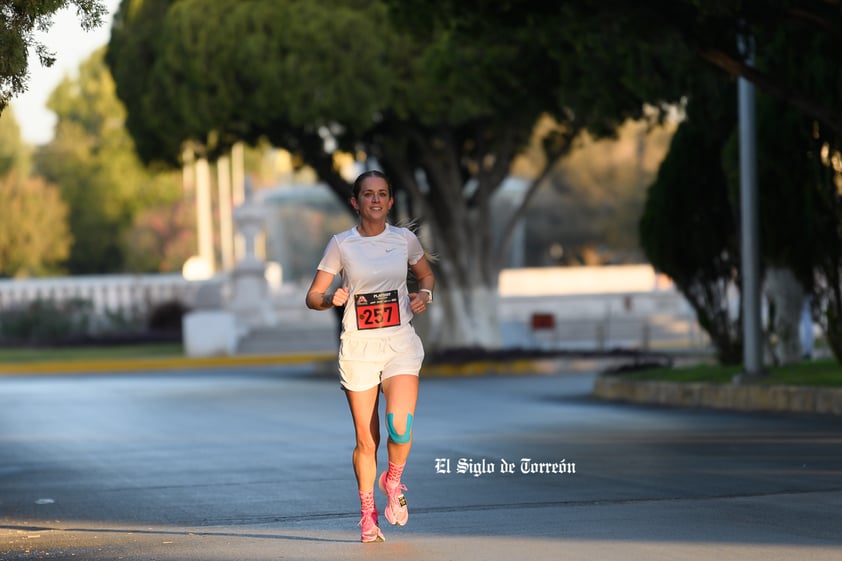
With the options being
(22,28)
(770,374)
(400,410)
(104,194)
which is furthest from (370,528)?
(104,194)

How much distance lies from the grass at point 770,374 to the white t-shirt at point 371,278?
382 inches

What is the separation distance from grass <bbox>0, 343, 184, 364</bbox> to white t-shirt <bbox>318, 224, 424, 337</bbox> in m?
32.1

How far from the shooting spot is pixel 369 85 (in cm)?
3039

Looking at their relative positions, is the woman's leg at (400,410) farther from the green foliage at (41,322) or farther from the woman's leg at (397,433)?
the green foliage at (41,322)

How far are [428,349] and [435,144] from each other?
3.80m

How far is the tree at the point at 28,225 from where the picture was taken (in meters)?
77.6

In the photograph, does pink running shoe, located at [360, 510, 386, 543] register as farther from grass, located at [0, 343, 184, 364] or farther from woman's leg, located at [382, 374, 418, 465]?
grass, located at [0, 343, 184, 364]

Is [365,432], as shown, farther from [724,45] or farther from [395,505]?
[724,45]

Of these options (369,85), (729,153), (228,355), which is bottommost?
(228,355)

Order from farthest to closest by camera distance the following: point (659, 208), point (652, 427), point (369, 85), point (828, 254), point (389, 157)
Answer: point (389, 157)
point (369, 85)
point (659, 208)
point (828, 254)
point (652, 427)

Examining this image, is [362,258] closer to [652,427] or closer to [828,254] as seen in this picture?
[652,427]

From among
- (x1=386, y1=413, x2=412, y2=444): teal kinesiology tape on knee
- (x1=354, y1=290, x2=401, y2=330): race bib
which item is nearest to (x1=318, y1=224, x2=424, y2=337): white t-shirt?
(x1=354, y1=290, x2=401, y2=330): race bib

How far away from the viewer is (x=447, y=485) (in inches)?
466

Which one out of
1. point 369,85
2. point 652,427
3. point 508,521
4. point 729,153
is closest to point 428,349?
point 369,85
